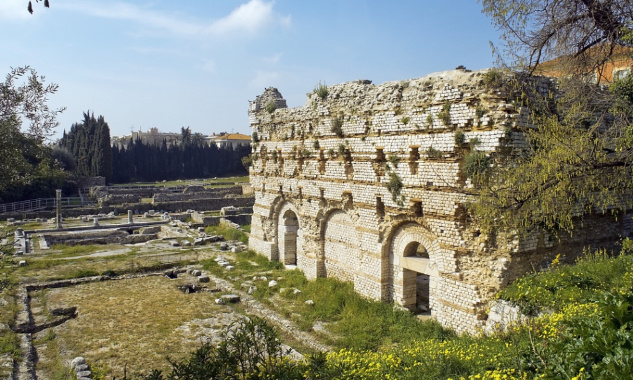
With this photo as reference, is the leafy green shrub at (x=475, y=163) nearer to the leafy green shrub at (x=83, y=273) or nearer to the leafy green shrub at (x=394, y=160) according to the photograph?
the leafy green shrub at (x=394, y=160)

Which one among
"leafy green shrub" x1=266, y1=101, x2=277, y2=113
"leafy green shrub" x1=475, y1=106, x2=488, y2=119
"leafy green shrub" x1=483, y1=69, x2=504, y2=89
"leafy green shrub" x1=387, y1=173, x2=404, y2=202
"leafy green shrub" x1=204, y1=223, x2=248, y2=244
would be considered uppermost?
"leafy green shrub" x1=266, y1=101, x2=277, y2=113

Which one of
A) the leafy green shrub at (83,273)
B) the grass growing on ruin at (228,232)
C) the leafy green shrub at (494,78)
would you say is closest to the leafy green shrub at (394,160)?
the leafy green shrub at (494,78)

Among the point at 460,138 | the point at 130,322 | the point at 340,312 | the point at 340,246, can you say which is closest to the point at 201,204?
the point at 340,246

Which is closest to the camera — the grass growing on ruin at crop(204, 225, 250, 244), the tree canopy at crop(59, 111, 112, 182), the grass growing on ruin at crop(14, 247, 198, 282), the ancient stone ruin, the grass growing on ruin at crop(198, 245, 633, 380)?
the grass growing on ruin at crop(198, 245, 633, 380)

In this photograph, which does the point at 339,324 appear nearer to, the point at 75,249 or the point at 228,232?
the point at 228,232

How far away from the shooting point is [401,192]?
11.6m

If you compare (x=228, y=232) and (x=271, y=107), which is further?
(x=228, y=232)

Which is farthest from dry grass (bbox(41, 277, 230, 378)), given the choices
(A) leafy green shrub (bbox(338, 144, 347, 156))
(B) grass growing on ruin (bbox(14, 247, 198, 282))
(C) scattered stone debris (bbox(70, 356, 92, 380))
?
(A) leafy green shrub (bbox(338, 144, 347, 156))

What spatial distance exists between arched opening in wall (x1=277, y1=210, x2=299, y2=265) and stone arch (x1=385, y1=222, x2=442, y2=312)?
5750 millimetres

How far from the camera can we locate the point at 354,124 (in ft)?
43.3

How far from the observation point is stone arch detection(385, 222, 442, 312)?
36.3 ft

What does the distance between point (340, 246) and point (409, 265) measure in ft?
9.94

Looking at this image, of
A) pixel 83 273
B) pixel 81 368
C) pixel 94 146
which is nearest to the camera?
pixel 81 368

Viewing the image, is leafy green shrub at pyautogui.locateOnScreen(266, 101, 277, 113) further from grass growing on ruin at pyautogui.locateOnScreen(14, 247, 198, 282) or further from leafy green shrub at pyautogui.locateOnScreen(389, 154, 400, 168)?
leafy green shrub at pyautogui.locateOnScreen(389, 154, 400, 168)
